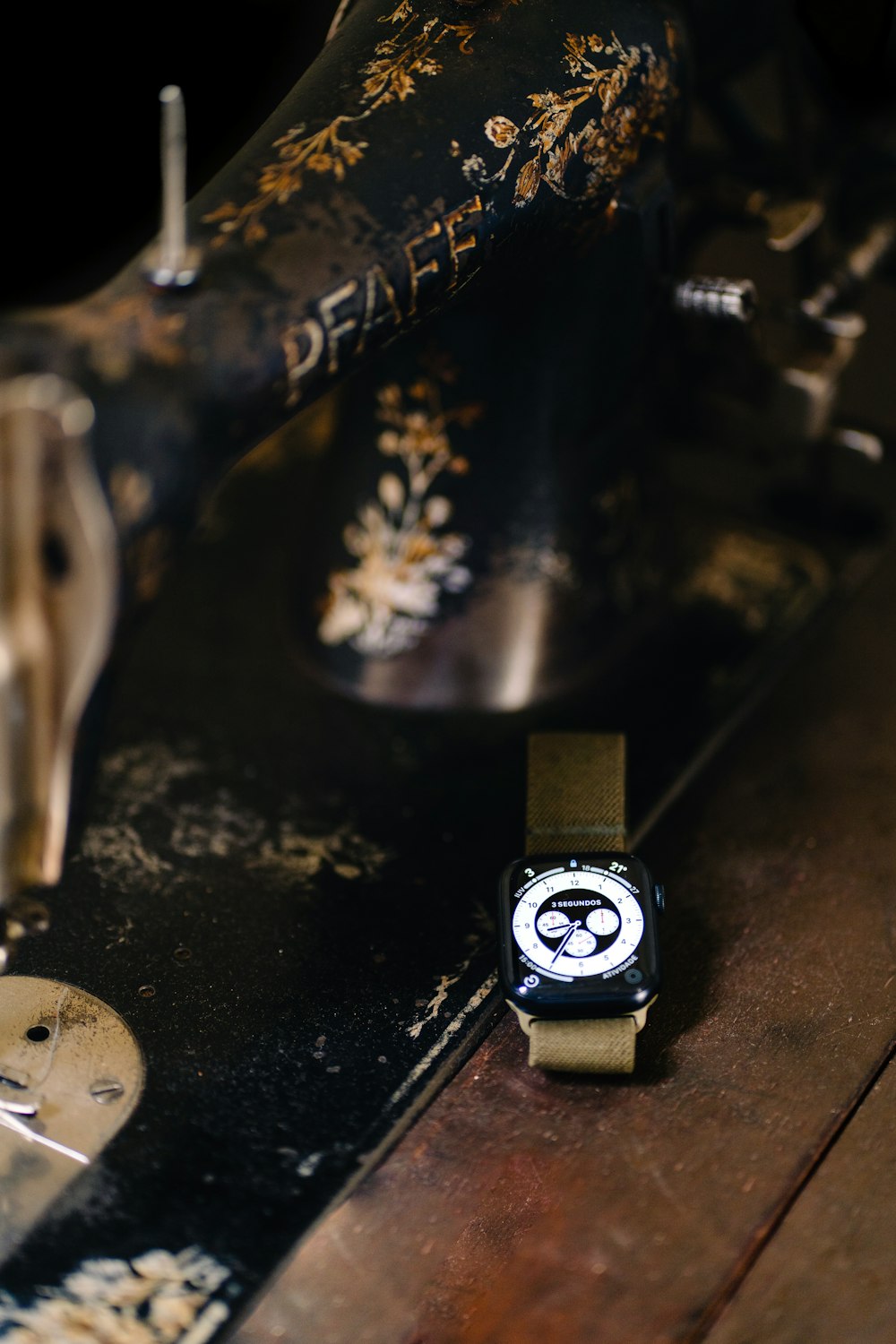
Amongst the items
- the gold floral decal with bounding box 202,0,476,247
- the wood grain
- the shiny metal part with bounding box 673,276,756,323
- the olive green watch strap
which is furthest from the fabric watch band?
the gold floral decal with bounding box 202,0,476,247

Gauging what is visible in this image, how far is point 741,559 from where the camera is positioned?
Answer: 1.13 metres

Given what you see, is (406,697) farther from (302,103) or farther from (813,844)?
(302,103)

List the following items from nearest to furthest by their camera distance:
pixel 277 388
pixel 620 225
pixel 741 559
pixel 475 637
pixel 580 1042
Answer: pixel 277 388
pixel 580 1042
pixel 620 225
pixel 475 637
pixel 741 559

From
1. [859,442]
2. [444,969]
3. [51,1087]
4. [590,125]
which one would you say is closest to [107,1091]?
[51,1087]

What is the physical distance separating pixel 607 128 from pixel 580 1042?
453 mm

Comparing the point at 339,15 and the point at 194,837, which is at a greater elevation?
the point at 339,15

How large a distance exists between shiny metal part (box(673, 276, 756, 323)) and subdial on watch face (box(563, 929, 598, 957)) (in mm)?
364

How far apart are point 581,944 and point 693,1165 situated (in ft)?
0.37

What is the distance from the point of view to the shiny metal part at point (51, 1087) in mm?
717

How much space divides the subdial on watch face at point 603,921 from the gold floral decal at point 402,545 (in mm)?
283

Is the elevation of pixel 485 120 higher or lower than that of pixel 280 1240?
higher

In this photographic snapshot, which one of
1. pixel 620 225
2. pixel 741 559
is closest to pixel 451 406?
pixel 620 225

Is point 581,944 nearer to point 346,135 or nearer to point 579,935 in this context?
point 579,935

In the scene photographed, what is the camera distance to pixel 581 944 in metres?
A: 0.78
